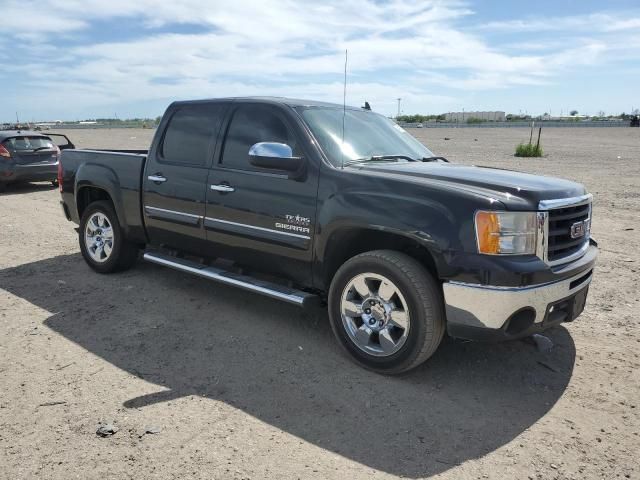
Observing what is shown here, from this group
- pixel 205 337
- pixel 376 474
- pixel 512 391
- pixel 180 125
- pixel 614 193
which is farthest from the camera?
pixel 614 193

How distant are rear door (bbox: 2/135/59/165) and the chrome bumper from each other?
476 inches

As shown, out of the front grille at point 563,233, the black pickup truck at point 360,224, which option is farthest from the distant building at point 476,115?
the front grille at point 563,233

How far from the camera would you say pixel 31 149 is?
12.9 meters

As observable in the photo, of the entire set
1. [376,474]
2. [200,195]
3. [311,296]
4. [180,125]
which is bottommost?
[376,474]

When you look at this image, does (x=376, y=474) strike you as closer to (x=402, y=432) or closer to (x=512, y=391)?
(x=402, y=432)

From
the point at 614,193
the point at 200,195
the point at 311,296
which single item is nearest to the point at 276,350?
the point at 311,296

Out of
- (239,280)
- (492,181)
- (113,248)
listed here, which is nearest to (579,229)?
(492,181)

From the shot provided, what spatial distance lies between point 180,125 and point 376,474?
3815mm

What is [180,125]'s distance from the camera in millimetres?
5406

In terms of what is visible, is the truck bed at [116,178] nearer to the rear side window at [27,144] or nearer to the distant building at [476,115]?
the rear side window at [27,144]

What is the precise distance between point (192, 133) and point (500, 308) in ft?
10.7

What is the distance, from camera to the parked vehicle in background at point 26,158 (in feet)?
41.1

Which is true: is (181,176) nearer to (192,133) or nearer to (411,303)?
(192,133)

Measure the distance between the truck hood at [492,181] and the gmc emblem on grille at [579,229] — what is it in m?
0.21
